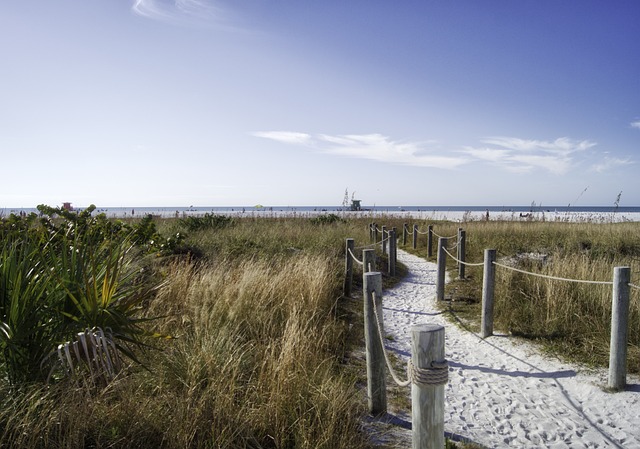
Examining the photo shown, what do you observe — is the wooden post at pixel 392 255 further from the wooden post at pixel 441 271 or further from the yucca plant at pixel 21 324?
the yucca plant at pixel 21 324

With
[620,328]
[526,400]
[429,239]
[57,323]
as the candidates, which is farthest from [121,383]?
[429,239]

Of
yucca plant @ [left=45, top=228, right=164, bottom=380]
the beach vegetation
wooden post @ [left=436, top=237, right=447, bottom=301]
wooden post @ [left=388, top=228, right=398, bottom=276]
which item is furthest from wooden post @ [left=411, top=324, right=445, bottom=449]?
wooden post @ [left=388, top=228, right=398, bottom=276]

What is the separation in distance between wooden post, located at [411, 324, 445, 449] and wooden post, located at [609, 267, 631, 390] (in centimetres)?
273

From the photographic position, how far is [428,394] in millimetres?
2252

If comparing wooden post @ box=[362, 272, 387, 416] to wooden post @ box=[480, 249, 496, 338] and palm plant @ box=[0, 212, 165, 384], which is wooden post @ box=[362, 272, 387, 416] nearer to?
palm plant @ box=[0, 212, 165, 384]

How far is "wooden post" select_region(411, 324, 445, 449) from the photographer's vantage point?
2.23 meters

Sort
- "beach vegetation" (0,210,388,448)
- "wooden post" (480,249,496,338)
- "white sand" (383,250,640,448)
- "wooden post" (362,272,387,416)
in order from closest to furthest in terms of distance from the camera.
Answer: "beach vegetation" (0,210,388,448), "white sand" (383,250,640,448), "wooden post" (362,272,387,416), "wooden post" (480,249,496,338)

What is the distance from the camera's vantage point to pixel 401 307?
7637 millimetres

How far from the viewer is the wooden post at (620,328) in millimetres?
3916

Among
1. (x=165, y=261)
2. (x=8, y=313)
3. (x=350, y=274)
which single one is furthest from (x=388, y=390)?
(x=165, y=261)

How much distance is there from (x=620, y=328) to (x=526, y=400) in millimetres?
1152

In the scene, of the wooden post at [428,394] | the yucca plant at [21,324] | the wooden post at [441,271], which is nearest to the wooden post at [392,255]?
the wooden post at [441,271]

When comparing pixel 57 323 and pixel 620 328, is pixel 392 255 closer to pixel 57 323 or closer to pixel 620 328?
pixel 620 328

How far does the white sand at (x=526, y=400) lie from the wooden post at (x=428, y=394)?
108 centimetres
